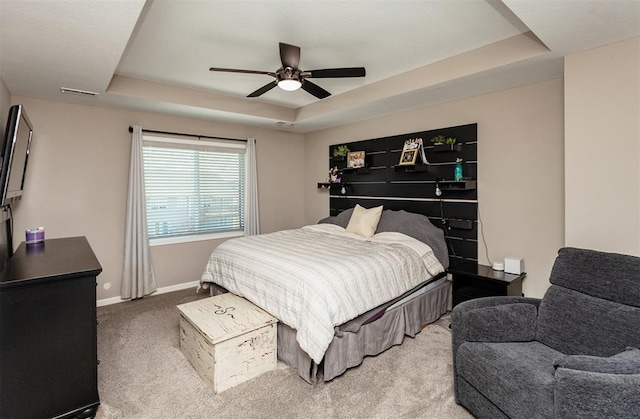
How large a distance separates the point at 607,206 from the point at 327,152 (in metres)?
3.81

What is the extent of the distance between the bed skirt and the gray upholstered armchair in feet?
2.45

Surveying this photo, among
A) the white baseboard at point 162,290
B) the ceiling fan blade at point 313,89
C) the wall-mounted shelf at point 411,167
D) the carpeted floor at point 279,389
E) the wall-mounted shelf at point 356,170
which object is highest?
the ceiling fan blade at point 313,89

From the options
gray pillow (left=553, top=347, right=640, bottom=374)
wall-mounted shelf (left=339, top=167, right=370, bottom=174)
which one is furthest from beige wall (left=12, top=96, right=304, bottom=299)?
gray pillow (left=553, top=347, right=640, bottom=374)

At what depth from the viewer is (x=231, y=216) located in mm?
5109

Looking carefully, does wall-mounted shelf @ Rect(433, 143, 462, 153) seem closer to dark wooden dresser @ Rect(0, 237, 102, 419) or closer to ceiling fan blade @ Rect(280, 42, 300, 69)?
ceiling fan blade @ Rect(280, 42, 300, 69)

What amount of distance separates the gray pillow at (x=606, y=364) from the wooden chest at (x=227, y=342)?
1.85 metres

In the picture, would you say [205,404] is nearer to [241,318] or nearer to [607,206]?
[241,318]

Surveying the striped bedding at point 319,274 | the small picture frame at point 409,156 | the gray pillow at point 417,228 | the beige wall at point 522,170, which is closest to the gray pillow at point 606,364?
the striped bedding at point 319,274

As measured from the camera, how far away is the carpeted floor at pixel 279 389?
6.73ft

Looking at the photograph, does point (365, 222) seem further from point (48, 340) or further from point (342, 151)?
point (48, 340)

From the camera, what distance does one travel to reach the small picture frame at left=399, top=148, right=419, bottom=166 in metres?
3.94

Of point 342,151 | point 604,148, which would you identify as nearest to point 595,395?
point 604,148

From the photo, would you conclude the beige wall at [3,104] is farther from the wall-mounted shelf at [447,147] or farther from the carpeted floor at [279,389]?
the wall-mounted shelf at [447,147]

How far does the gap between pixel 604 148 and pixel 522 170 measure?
3.15 feet
